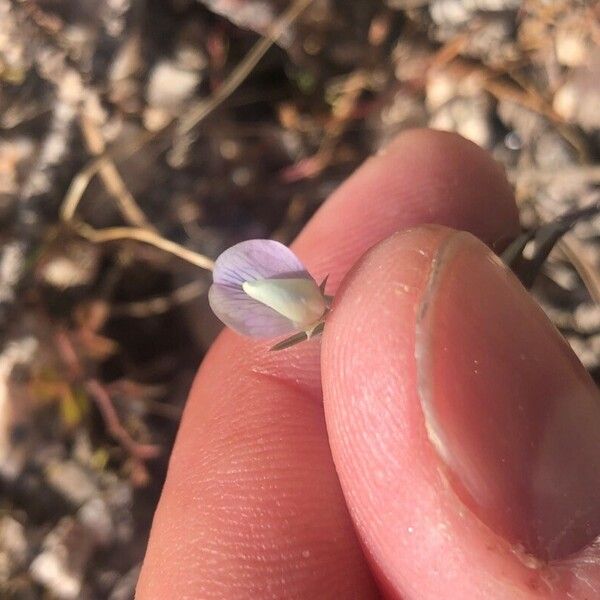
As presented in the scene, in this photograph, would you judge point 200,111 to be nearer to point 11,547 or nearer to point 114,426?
point 114,426

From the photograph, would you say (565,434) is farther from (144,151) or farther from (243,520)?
(144,151)

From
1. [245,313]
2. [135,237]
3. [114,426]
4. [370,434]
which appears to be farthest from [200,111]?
[370,434]

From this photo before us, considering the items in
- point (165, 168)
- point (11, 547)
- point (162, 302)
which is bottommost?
point (11, 547)

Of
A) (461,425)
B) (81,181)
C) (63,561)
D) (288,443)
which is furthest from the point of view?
(81,181)

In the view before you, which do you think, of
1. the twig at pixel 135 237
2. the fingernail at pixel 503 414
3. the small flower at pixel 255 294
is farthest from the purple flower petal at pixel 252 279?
the twig at pixel 135 237

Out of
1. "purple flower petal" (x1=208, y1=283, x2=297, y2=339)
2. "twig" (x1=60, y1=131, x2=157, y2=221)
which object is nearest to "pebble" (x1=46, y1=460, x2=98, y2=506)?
"twig" (x1=60, y1=131, x2=157, y2=221)

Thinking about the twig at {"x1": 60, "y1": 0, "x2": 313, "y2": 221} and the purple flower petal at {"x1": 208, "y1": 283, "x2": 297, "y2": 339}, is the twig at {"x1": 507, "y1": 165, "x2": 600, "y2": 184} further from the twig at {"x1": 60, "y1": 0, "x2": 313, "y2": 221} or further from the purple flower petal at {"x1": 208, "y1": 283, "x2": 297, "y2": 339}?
the purple flower petal at {"x1": 208, "y1": 283, "x2": 297, "y2": 339}

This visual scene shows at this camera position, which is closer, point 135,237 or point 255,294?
point 255,294

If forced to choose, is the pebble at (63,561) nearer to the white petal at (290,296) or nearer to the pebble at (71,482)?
the pebble at (71,482)
